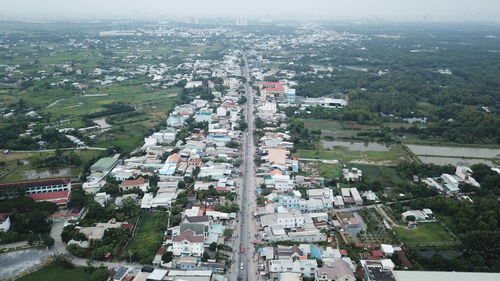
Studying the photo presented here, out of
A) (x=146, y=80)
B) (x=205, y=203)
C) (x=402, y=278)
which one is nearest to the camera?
(x=402, y=278)

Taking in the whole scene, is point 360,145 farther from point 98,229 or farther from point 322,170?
point 98,229

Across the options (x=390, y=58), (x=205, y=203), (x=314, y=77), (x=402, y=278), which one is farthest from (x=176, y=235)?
(x=390, y=58)

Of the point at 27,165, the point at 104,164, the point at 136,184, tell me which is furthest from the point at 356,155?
the point at 27,165

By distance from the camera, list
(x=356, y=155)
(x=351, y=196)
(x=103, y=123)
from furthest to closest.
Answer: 1. (x=103, y=123)
2. (x=356, y=155)
3. (x=351, y=196)

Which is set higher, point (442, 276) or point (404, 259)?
point (442, 276)

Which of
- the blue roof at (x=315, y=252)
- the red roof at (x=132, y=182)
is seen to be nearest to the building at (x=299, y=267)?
the blue roof at (x=315, y=252)

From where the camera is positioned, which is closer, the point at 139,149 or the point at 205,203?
the point at 205,203

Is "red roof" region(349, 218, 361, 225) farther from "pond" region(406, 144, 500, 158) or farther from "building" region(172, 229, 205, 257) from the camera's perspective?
"pond" region(406, 144, 500, 158)

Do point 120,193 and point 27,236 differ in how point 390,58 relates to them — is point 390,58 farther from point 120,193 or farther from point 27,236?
point 27,236
